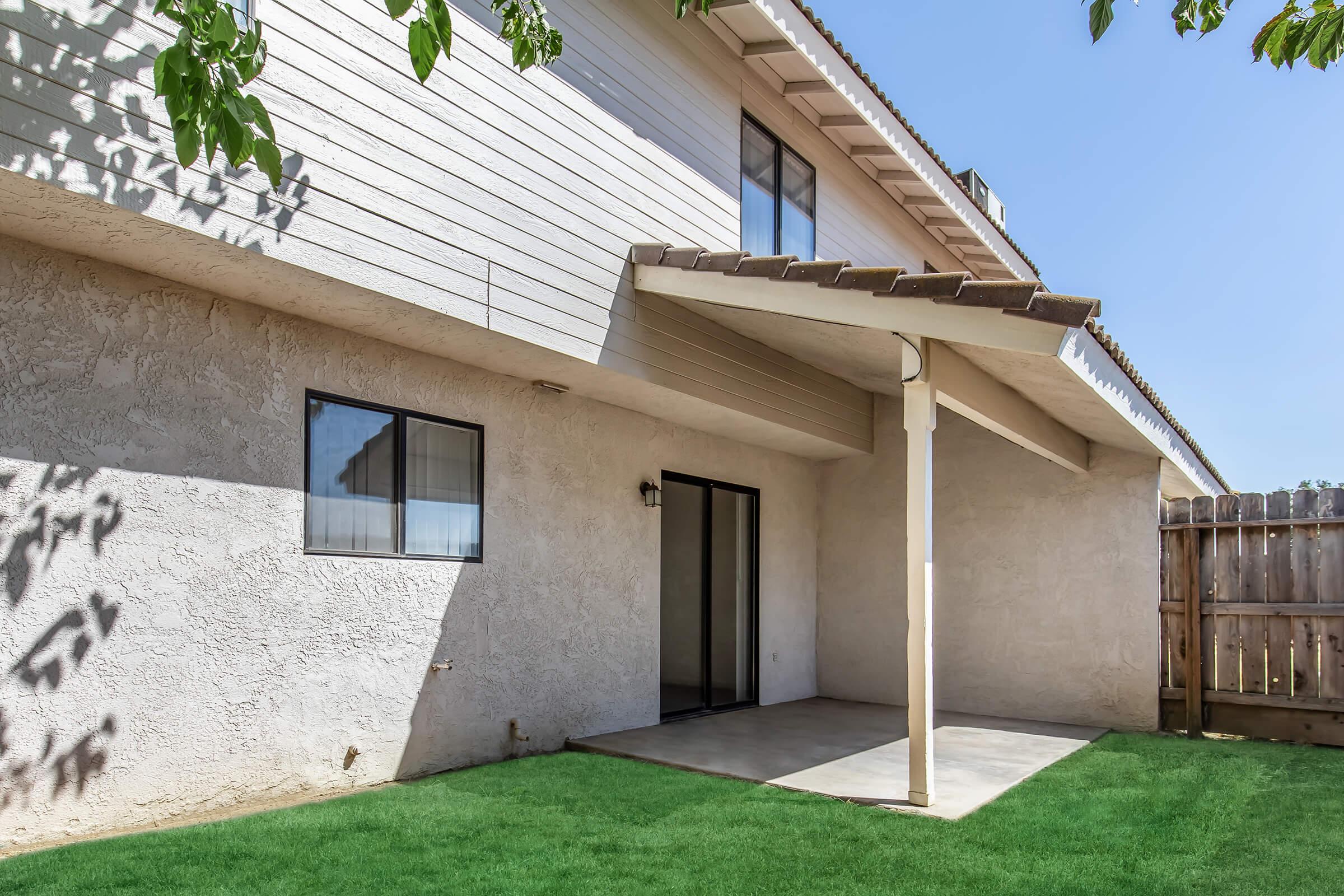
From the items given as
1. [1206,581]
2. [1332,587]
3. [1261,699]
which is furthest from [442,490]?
[1332,587]

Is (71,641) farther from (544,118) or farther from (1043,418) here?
(1043,418)

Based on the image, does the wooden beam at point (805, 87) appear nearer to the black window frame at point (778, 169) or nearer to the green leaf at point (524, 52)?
the black window frame at point (778, 169)

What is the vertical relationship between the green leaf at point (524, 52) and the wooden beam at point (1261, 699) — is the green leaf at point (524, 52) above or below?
above

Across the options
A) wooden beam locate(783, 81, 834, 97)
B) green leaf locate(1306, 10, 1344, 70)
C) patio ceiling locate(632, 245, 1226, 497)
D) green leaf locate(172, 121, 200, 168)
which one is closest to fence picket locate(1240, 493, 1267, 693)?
patio ceiling locate(632, 245, 1226, 497)

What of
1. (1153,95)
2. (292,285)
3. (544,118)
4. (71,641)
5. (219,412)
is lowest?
(71,641)

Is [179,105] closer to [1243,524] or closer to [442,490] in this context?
[442,490]

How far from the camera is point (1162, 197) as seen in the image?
169 ft

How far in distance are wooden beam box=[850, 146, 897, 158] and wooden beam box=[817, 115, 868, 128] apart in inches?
24.8

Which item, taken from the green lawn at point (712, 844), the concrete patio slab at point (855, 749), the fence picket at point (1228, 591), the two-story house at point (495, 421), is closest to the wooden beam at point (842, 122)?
the two-story house at point (495, 421)

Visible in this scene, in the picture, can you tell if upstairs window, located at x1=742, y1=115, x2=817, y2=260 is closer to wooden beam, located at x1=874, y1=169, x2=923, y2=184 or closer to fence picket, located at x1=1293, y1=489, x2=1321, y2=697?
wooden beam, located at x1=874, y1=169, x2=923, y2=184

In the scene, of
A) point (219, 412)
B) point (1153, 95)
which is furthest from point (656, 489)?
point (1153, 95)

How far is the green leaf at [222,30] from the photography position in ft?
7.88

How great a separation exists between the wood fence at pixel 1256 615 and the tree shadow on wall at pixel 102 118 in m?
8.69

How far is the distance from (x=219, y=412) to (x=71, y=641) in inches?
58.1
